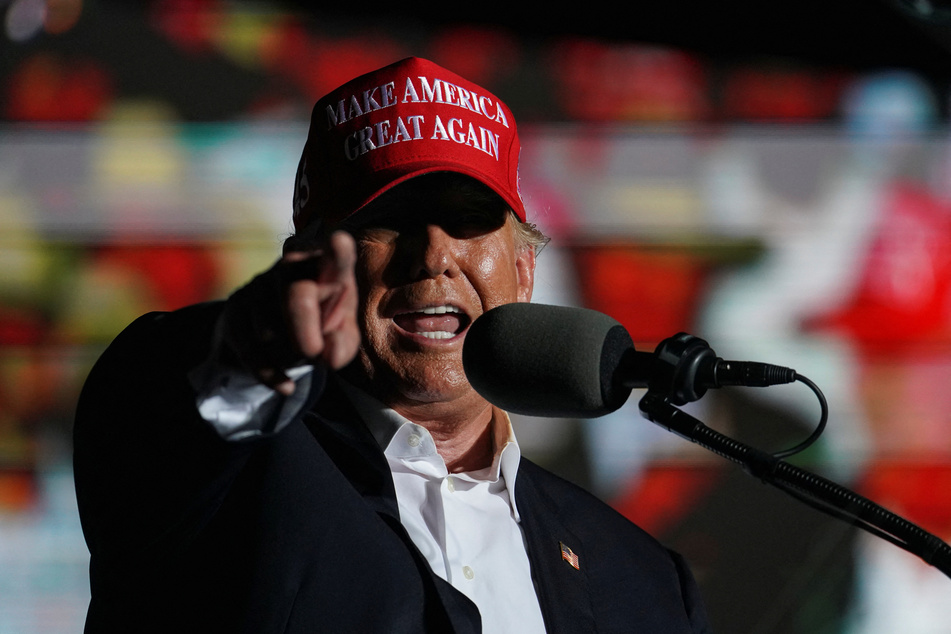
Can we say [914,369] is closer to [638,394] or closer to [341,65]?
[638,394]

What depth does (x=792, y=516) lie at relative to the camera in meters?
2.54

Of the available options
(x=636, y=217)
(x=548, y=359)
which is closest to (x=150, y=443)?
(x=548, y=359)

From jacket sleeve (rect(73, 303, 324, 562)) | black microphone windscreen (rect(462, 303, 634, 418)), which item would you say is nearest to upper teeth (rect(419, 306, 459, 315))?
black microphone windscreen (rect(462, 303, 634, 418))

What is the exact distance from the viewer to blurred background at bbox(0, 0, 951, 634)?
2.44 m

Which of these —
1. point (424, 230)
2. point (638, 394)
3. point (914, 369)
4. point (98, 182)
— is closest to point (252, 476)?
point (424, 230)

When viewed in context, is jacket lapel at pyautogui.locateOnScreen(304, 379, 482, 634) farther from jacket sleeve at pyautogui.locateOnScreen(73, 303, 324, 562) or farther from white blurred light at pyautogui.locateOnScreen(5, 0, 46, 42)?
white blurred light at pyautogui.locateOnScreen(5, 0, 46, 42)

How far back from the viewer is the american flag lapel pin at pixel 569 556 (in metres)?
1.60

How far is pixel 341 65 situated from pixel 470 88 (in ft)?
3.27

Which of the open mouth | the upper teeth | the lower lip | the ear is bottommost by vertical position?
the lower lip

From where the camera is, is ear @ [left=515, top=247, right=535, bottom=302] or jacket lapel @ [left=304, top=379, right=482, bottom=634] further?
ear @ [left=515, top=247, right=535, bottom=302]

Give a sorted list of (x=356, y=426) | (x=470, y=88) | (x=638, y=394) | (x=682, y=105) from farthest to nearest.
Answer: (x=682, y=105), (x=638, y=394), (x=470, y=88), (x=356, y=426)

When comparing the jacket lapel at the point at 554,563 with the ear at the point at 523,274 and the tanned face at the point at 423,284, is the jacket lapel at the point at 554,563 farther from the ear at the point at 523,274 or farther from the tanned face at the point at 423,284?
the ear at the point at 523,274

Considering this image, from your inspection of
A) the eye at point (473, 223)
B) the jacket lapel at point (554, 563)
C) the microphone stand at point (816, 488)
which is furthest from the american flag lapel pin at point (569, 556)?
the microphone stand at point (816, 488)

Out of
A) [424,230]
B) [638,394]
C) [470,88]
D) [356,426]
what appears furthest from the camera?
[638,394]
